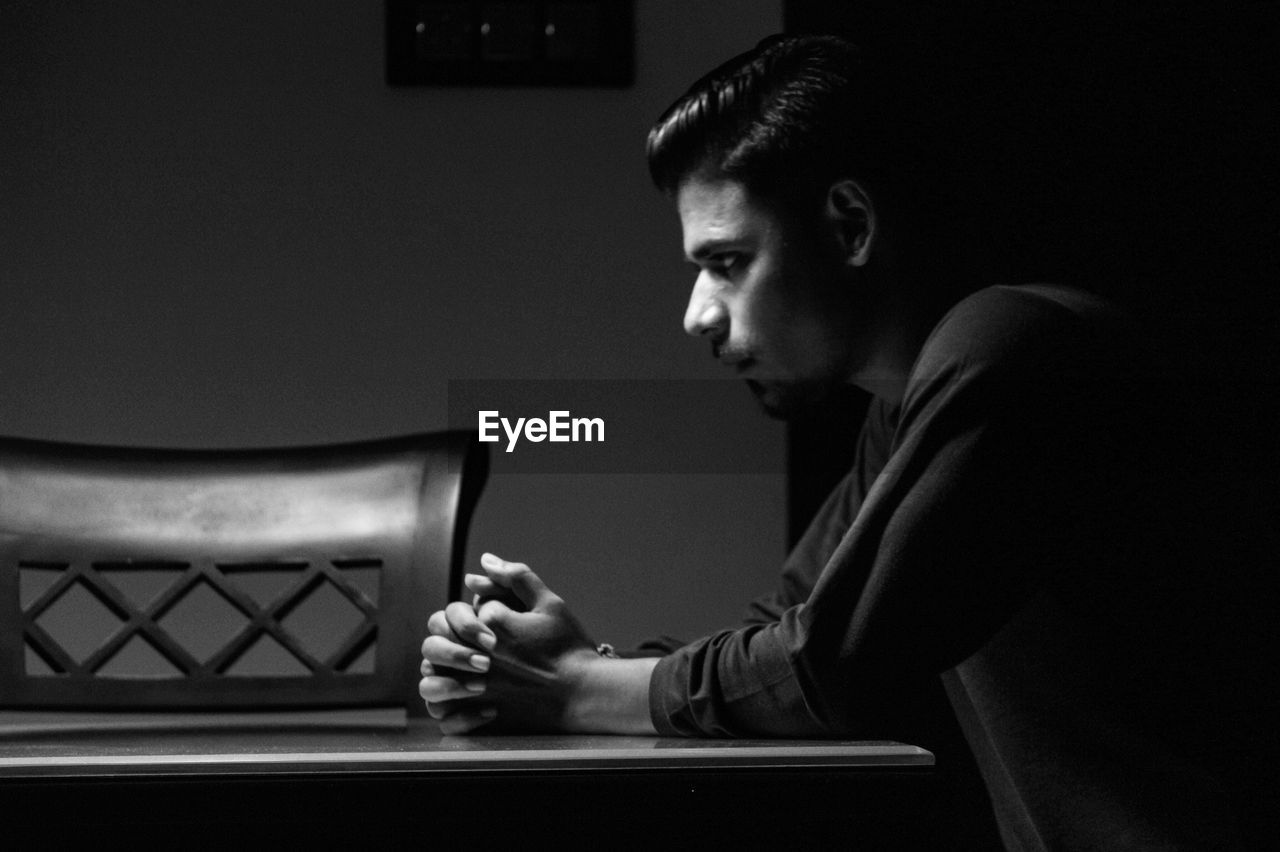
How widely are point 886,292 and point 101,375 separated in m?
1.22

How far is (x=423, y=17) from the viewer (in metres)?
1.99

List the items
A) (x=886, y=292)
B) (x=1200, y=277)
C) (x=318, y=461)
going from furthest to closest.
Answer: (x=1200, y=277) < (x=318, y=461) < (x=886, y=292)

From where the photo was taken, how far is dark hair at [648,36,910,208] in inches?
50.0

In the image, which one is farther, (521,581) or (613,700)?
(521,581)

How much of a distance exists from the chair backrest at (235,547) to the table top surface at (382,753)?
0.57ft

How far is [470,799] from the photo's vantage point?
723 mm

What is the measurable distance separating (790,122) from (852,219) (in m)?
0.11

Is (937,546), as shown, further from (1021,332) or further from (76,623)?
(76,623)

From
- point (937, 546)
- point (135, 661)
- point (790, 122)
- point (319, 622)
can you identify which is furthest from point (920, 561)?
point (135, 661)

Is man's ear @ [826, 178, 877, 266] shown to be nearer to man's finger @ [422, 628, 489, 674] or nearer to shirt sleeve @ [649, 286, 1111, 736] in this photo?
shirt sleeve @ [649, 286, 1111, 736]

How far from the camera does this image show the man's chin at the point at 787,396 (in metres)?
1.30

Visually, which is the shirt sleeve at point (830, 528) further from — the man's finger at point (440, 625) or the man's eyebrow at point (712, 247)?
the man's finger at point (440, 625)

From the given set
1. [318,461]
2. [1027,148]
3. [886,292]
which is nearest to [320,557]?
[318,461]

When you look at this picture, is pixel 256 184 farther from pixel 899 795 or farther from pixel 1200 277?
pixel 899 795
